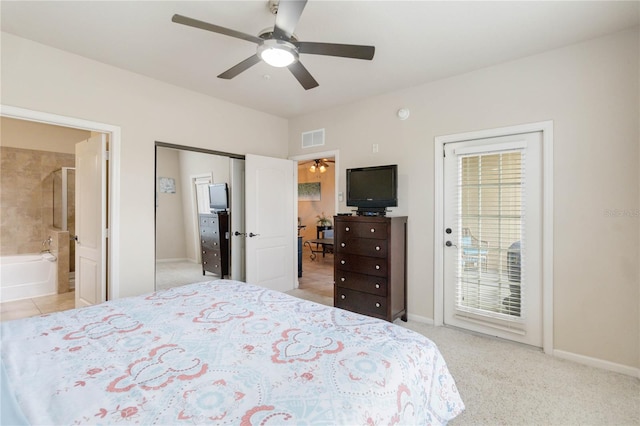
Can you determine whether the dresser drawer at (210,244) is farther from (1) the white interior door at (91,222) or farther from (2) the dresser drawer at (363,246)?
(2) the dresser drawer at (363,246)

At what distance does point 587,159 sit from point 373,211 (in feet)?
6.35

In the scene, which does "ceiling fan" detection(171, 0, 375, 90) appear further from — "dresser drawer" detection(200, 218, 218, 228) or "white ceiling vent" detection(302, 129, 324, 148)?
"dresser drawer" detection(200, 218, 218, 228)

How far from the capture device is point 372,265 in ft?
10.7

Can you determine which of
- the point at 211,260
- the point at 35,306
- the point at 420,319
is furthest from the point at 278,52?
the point at 35,306

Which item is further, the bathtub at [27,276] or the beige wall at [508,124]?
the bathtub at [27,276]

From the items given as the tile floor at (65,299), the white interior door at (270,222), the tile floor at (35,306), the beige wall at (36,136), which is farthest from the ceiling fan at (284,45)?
the beige wall at (36,136)

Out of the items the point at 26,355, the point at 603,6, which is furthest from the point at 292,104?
the point at 26,355

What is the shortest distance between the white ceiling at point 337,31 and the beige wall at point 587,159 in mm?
195

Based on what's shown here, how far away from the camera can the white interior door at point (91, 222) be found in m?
3.05

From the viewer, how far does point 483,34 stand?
2.42m

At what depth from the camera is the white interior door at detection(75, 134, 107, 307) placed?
10.0 feet

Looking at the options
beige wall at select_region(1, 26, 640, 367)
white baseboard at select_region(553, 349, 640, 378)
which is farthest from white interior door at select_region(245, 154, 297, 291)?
white baseboard at select_region(553, 349, 640, 378)

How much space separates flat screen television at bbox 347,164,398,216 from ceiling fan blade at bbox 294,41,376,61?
1.52m

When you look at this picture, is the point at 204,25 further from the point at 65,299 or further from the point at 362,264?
the point at 65,299
